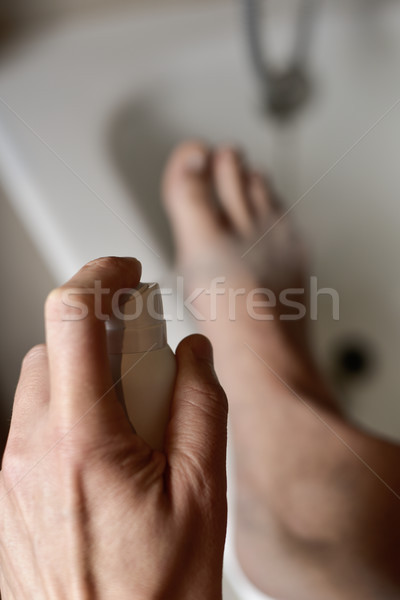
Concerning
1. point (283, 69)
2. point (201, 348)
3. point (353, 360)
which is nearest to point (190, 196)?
point (283, 69)

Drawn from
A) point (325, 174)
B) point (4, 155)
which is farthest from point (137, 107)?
point (325, 174)

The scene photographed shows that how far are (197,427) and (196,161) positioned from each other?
1.72 feet

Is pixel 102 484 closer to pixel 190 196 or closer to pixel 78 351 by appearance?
pixel 78 351

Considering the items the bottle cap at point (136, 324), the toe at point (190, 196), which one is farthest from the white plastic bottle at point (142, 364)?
the toe at point (190, 196)

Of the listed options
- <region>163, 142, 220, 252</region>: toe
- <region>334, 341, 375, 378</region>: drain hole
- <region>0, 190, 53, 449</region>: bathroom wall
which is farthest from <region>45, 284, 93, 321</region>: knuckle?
<region>334, 341, 375, 378</region>: drain hole

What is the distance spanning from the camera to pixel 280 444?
0.52m

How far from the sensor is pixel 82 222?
0.49 metres

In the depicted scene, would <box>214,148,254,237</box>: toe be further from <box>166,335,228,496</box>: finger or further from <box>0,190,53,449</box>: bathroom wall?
<box>166,335,228,496</box>: finger

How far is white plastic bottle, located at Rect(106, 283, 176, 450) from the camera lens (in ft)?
0.88

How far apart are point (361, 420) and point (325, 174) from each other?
0.34m

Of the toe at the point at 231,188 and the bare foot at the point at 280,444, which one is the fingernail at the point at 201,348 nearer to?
the bare foot at the point at 280,444

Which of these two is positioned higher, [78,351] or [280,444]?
[78,351]

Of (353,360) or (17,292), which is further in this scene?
(353,360)

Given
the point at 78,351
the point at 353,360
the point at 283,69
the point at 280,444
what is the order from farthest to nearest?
the point at 353,360 < the point at 283,69 < the point at 280,444 < the point at 78,351
